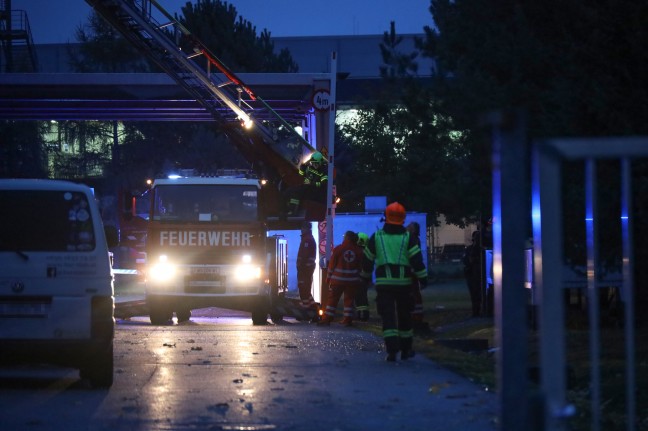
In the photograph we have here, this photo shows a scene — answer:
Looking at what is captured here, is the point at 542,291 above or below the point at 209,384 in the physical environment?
above

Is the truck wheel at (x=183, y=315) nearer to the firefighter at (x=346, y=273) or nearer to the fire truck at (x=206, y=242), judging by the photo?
the fire truck at (x=206, y=242)

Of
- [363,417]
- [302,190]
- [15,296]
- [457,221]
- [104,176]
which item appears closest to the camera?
[363,417]

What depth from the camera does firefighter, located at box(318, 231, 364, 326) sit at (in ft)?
64.2

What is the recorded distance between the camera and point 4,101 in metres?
30.8

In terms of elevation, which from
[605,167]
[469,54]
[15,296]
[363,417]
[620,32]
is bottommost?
[363,417]

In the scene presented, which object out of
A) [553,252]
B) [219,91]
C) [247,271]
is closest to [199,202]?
[247,271]

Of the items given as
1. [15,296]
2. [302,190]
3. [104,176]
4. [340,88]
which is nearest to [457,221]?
[340,88]

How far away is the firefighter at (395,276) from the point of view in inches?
499

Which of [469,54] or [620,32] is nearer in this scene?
[620,32]

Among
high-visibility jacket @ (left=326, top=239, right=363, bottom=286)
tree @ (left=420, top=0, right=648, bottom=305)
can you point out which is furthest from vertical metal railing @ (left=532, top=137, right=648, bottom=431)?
high-visibility jacket @ (left=326, top=239, right=363, bottom=286)

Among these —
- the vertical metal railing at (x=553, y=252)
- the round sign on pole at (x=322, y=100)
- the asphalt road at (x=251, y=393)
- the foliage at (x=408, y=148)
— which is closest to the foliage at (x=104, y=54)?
the foliage at (x=408, y=148)

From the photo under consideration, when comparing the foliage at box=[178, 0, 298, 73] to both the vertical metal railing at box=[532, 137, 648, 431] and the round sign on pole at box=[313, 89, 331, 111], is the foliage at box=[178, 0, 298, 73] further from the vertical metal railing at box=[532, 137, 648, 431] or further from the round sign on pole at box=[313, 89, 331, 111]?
the vertical metal railing at box=[532, 137, 648, 431]

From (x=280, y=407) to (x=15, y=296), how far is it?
2555 millimetres

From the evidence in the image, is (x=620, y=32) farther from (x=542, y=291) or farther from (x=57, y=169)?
(x=57, y=169)
